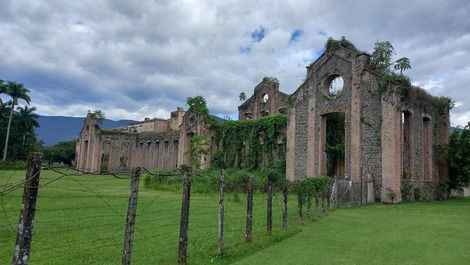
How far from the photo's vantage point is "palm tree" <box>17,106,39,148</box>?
55094 millimetres

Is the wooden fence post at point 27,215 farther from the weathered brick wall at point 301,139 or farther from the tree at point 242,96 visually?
the tree at point 242,96

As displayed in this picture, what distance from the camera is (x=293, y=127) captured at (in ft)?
69.7

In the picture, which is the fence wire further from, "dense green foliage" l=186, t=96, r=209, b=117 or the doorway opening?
"dense green foliage" l=186, t=96, r=209, b=117

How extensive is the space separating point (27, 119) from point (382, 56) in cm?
5645

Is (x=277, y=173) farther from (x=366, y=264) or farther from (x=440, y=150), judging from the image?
(x=366, y=264)

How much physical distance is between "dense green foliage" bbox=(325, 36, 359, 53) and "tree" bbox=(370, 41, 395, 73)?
102 centimetres

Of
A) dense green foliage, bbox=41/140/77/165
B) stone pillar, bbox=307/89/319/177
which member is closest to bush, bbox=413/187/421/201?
stone pillar, bbox=307/89/319/177

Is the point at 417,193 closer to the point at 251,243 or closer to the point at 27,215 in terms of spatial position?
the point at 251,243

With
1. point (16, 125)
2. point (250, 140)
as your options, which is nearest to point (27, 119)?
point (16, 125)

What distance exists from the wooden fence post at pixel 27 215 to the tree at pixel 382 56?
18.0 m

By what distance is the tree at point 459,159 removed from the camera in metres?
19.5

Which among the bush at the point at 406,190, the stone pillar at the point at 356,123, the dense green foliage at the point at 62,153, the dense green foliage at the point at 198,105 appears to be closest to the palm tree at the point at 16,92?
the dense green foliage at the point at 62,153

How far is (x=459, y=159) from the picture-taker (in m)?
19.8

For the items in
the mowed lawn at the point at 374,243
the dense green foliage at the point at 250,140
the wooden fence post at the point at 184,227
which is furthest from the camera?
the dense green foliage at the point at 250,140
